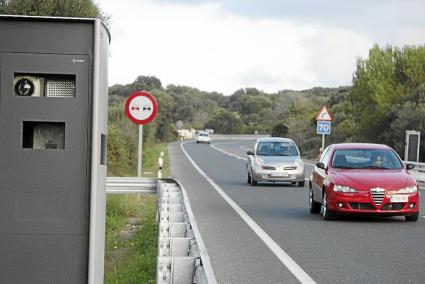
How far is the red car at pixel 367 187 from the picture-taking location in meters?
15.6

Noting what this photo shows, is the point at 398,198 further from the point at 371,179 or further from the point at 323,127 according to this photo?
the point at 323,127

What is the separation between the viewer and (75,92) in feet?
16.5

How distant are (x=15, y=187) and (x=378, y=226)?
1135 cm

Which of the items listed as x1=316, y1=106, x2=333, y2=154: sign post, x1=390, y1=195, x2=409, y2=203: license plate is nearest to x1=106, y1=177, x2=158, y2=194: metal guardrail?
x1=390, y1=195, x2=409, y2=203: license plate

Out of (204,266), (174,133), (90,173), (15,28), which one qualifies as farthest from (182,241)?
(174,133)

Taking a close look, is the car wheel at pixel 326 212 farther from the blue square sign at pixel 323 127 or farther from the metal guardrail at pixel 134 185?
the blue square sign at pixel 323 127

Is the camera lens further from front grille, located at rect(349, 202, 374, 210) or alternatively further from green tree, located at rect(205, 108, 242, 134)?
green tree, located at rect(205, 108, 242, 134)

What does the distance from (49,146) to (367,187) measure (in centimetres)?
1122

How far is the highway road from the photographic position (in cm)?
990

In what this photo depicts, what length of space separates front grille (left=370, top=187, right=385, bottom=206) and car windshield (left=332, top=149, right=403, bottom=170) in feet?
4.32

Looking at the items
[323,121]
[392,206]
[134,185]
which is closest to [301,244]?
[392,206]

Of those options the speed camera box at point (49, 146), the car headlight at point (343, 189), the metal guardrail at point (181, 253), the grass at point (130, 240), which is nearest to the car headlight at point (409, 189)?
the car headlight at point (343, 189)

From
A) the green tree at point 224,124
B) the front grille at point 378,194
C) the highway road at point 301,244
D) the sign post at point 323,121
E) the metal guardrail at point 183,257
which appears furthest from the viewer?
the green tree at point 224,124

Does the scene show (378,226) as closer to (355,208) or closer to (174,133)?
(355,208)
